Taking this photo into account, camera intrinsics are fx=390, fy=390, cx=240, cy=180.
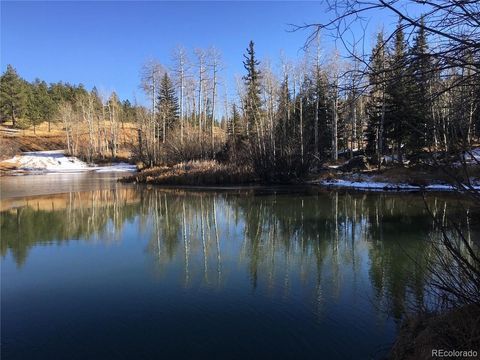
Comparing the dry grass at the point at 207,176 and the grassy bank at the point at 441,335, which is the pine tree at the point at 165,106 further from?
the grassy bank at the point at 441,335

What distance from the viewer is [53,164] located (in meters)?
54.1

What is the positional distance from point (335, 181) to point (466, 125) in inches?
914

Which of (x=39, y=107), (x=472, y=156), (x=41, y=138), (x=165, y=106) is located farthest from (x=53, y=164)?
(x=472, y=156)

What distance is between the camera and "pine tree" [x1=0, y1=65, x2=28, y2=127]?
72.9m

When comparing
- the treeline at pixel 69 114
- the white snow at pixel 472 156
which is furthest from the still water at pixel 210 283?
the treeline at pixel 69 114

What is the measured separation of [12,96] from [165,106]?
45.2 m

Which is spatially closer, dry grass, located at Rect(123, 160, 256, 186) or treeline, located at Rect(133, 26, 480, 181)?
treeline, located at Rect(133, 26, 480, 181)

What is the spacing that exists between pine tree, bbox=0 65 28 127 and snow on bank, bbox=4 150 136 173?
19.3 m

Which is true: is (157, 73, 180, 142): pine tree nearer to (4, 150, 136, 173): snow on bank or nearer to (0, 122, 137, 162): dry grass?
(4, 150, 136, 173): snow on bank

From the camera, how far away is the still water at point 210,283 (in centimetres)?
486

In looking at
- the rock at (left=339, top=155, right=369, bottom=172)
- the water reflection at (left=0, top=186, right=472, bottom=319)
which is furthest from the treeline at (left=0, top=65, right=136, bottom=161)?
the water reflection at (left=0, top=186, right=472, bottom=319)

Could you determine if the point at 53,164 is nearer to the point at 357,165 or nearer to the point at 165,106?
the point at 165,106

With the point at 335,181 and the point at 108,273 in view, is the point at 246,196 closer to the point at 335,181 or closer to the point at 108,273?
the point at 335,181

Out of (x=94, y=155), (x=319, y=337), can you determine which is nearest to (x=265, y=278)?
Answer: (x=319, y=337)
